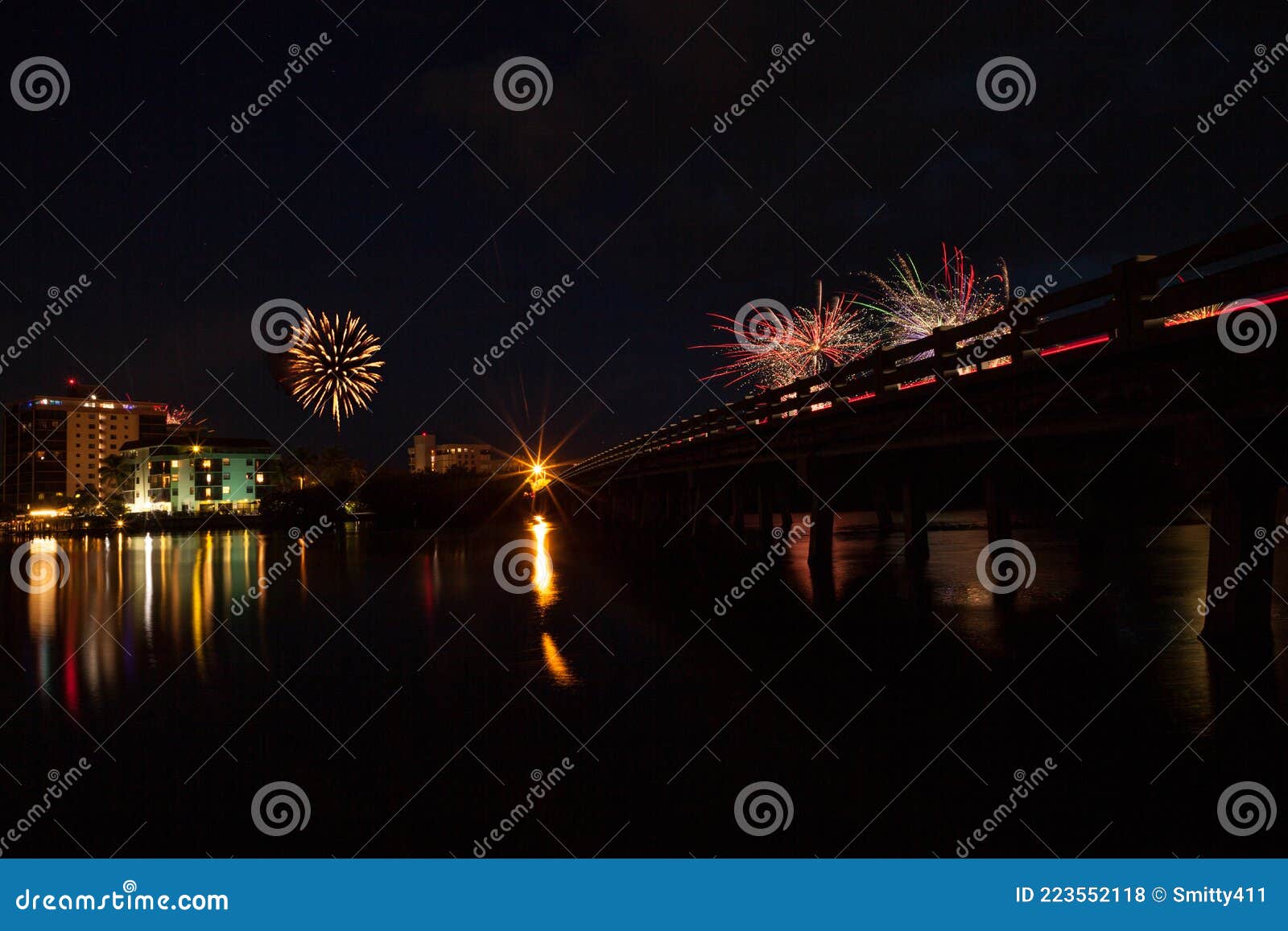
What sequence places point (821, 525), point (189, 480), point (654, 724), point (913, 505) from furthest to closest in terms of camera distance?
point (189, 480)
point (821, 525)
point (913, 505)
point (654, 724)

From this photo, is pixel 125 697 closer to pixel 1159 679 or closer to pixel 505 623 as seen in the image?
pixel 505 623

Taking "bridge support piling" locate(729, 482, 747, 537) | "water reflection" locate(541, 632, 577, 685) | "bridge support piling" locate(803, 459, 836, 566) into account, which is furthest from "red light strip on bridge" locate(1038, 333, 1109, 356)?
"bridge support piling" locate(729, 482, 747, 537)

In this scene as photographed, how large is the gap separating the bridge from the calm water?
176cm

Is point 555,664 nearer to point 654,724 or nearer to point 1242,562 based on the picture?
point 654,724

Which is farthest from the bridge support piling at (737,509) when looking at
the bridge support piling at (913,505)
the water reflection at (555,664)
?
the water reflection at (555,664)

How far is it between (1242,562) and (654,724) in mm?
A: 5480

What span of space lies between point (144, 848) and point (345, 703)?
3.98 metres

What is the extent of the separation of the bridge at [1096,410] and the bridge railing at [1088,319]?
2 centimetres

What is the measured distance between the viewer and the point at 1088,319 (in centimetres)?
1028

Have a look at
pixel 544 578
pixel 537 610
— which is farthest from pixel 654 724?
pixel 544 578

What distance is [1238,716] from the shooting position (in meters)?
7.97

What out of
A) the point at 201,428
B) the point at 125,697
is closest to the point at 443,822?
the point at 125,697

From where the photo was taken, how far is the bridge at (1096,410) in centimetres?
882

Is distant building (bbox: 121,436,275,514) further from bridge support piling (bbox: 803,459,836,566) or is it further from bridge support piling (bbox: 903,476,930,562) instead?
bridge support piling (bbox: 903,476,930,562)
